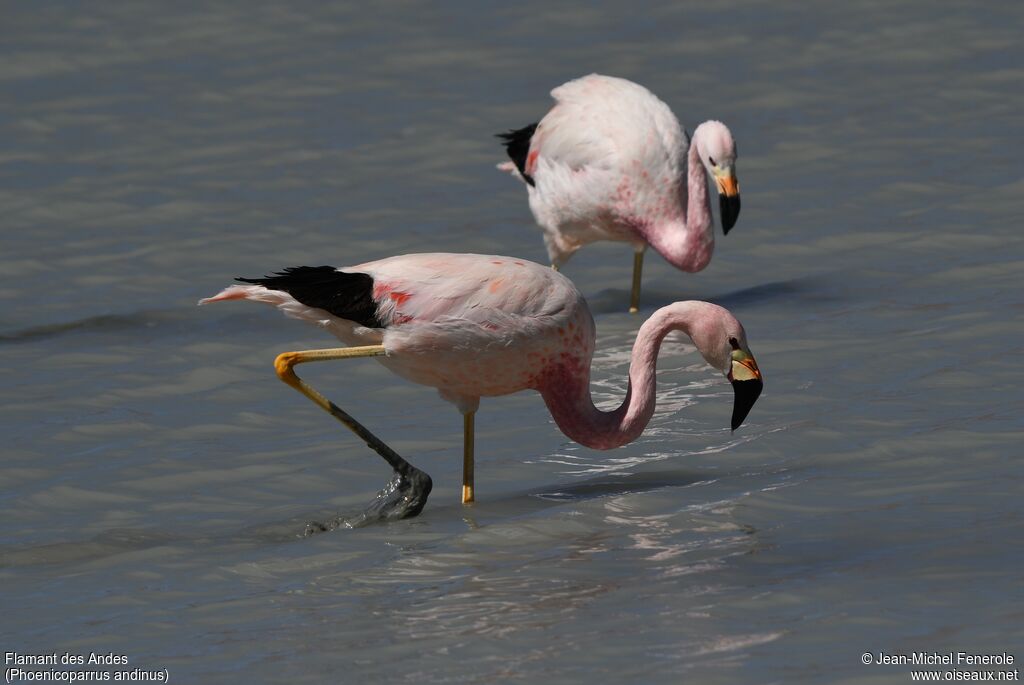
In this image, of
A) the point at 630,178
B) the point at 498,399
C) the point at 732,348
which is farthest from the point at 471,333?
the point at 630,178

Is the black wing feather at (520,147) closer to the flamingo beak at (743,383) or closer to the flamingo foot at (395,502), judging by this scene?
the flamingo beak at (743,383)

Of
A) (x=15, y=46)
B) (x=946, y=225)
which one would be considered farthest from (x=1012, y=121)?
(x=15, y=46)

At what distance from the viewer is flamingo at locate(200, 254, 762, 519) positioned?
22.1 feet

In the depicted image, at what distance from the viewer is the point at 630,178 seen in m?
9.93

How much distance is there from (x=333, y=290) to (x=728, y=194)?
324cm

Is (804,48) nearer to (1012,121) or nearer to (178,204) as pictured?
(1012,121)

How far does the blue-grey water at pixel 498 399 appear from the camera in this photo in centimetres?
539

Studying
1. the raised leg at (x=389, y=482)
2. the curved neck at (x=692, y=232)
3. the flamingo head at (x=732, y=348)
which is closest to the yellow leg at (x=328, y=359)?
the raised leg at (x=389, y=482)

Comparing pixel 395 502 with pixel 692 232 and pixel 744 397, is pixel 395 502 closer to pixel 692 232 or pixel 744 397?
pixel 744 397

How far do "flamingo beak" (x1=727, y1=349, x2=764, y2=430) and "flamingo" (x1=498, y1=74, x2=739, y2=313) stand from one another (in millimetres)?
2801

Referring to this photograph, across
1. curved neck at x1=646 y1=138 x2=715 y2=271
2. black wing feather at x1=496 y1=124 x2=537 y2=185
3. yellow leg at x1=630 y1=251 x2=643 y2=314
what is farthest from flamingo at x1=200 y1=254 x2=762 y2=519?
black wing feather at x1=496 y1=124 x2=537 y2=185

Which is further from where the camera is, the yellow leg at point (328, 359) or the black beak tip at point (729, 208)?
the black beak tip at point (729, 208)

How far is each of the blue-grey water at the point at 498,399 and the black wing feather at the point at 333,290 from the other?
71cm

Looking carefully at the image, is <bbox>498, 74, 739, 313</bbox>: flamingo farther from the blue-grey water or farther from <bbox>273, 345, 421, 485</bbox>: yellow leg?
<bbox>273, 345, 421, 485</bbox>: yellow leg
